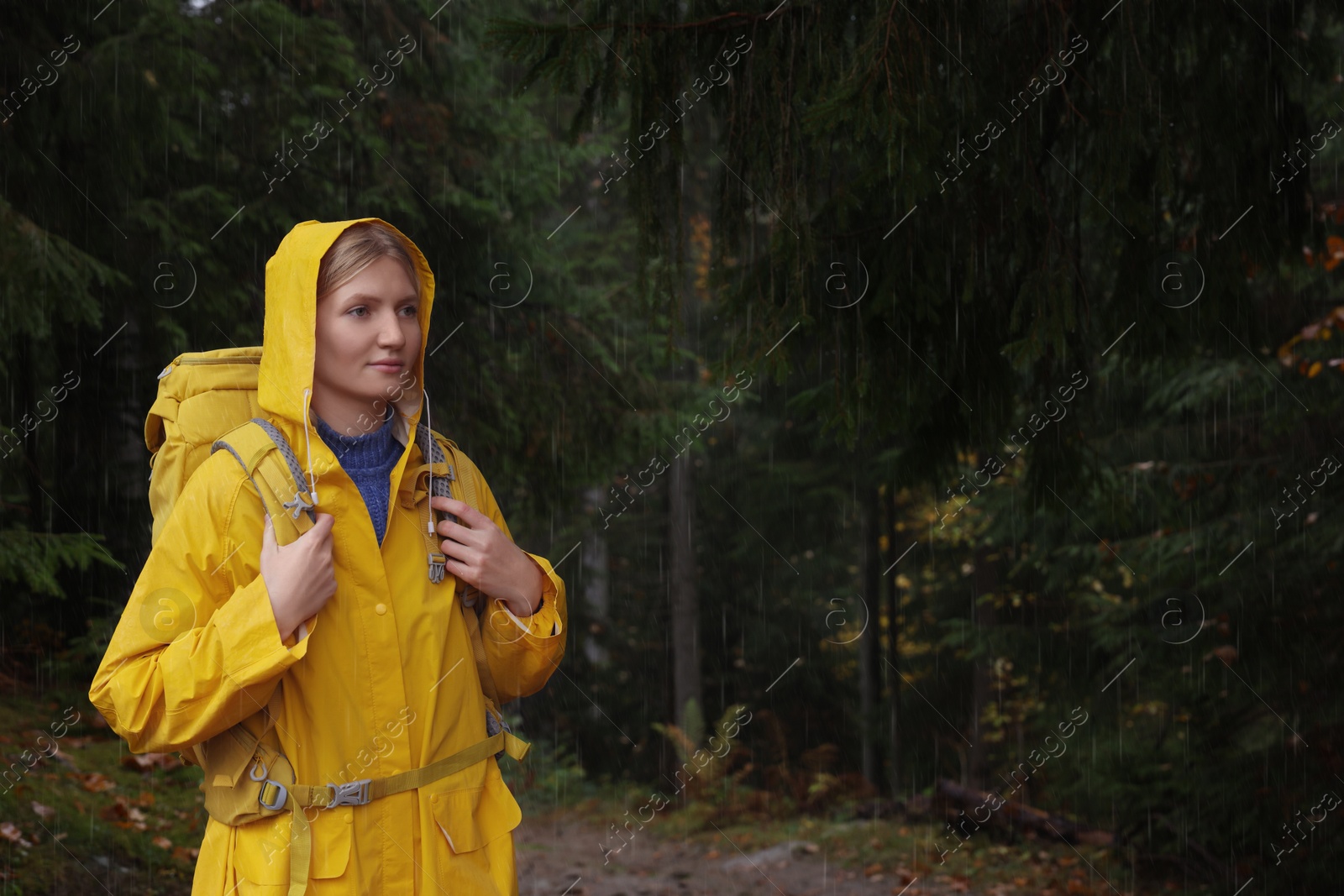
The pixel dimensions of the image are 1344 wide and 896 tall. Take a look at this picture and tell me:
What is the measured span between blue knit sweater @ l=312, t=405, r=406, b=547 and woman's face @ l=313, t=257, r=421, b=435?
11 cm

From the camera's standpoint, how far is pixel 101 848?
20.2ft

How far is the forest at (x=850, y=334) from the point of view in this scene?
4.11 metres

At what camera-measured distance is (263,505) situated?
2150mm

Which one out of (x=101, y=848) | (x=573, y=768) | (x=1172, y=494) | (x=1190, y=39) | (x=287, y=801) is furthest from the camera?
(x=573, y=768)

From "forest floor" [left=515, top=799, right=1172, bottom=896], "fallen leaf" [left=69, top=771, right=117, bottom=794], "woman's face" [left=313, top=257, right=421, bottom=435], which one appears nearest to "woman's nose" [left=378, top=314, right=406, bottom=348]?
"woman's face" [left=313, top=257, right=421, bottom=435]

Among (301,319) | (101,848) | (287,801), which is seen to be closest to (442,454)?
(301,319)

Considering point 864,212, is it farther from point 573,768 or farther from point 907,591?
point 907,591

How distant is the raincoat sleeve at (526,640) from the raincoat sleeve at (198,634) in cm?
40

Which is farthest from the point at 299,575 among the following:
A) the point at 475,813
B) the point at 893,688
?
the point at 893,688

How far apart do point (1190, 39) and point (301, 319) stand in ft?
12.1

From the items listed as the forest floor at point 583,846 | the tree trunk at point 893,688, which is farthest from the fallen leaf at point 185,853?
the tree trunk at point 893,688

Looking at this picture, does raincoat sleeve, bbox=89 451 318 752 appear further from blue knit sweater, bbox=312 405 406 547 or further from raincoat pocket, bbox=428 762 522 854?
raincoat pocket, bbox=428 762 522 854

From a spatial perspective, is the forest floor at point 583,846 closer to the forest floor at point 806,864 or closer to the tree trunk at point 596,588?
the forest floor at point 806,864

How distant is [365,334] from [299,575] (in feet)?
1.66
